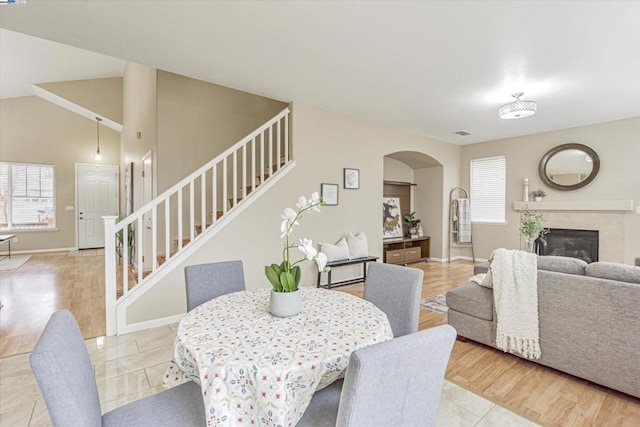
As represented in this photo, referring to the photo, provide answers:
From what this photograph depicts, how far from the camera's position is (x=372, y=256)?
16.7 feet

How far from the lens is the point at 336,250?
4461mm

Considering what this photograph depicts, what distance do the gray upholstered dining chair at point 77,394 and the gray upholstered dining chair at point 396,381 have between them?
26.8 inches

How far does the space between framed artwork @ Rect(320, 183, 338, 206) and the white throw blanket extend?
99.6 inches

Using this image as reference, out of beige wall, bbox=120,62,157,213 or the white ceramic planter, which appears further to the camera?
beige wall, bbox=120,62,157,213

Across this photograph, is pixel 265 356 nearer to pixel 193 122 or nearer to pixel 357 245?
pixel 357 245

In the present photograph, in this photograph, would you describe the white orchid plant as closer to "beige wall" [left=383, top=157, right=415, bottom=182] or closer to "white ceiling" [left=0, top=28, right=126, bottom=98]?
A: "beige wall" [left=383, top=157, right=415, bottom=182]

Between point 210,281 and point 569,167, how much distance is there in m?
6.48

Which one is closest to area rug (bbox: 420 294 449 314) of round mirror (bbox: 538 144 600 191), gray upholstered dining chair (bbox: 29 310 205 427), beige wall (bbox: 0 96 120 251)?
gray upholstered dining chair (bbox: 29 310 205 427)

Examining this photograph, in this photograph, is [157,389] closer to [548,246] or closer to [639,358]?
[639,358]

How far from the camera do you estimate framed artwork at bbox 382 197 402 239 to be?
6531 mm

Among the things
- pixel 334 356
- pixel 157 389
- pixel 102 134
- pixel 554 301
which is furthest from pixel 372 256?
pixel 102 134

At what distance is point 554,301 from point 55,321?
295 cm

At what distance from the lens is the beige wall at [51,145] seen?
7.25 m

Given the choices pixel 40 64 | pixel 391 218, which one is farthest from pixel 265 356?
pixel 40 64
